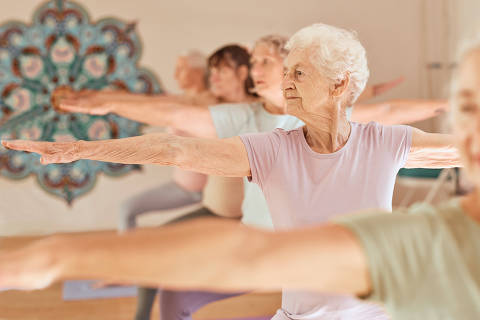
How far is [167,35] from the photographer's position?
5.91 metres

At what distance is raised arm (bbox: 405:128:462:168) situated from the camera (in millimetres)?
1891

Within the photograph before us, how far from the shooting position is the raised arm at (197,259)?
2.72 feet

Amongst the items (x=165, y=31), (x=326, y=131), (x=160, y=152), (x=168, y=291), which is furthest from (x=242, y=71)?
(x=165, y=31)

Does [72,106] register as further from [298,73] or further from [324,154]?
[324,154]

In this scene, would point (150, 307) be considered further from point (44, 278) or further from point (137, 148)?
point (44, 278)

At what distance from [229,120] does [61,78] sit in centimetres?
353

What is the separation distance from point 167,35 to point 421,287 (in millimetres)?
5303

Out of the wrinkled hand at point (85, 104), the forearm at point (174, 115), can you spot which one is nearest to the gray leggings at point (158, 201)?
the wrinkled hand at point (85, 104)

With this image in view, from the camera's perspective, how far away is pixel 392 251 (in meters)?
0.87

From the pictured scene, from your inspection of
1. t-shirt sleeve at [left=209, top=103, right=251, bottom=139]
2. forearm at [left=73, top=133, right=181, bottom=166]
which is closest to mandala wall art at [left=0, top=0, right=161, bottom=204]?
t-shirt sleeve at [left=209, top=103, right=251, bottom=139]

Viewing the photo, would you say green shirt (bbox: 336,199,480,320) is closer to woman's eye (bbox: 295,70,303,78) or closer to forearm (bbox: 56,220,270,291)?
forearm (bbox: 56,220,270,291)

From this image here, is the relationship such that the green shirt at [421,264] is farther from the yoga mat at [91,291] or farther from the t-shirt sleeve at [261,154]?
the yoga mat at [91,291]

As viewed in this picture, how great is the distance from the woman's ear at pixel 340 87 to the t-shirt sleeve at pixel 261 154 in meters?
0.29

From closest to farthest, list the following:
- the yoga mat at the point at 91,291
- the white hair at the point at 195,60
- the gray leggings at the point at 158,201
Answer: the yoga mat at the point at 91,291 < the gray leggings at the point at 158,201 < the white hair at the point at 195,60
